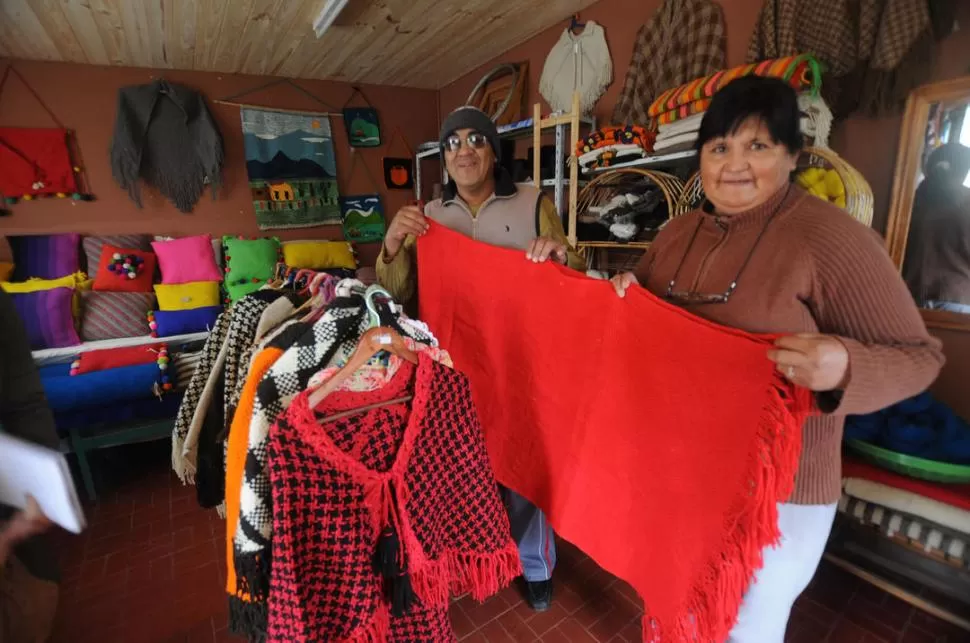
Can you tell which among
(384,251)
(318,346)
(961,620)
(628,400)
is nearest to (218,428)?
(318,346)

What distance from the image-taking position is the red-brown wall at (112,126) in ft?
11.4

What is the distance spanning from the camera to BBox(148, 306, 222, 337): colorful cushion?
3191 millimetres

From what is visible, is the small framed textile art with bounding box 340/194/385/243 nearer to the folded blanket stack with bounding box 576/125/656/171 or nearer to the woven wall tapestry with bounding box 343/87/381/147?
the woven wall tapestry with bounding box 343/87/381/147

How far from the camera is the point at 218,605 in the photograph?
1.73 metres

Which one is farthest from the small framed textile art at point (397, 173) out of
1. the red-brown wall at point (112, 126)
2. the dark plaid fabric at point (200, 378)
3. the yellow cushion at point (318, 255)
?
the dark plaid fabric at point (200, 378)

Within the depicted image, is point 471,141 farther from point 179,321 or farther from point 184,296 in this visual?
point 184,296

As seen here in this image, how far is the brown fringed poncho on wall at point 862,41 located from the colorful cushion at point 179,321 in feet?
11.5

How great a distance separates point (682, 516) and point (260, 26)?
360cm

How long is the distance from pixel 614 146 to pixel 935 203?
4.24 feet

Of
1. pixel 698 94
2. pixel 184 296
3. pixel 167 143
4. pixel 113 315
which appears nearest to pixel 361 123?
pixel 167 143

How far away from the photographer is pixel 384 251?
1542 millimetres

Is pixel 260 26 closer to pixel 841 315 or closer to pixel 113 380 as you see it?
pixel 113 380

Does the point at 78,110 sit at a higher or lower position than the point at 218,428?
higher

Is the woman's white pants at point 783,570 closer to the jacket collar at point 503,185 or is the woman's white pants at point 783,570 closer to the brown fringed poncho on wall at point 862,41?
the jacket collar at point 503,185
